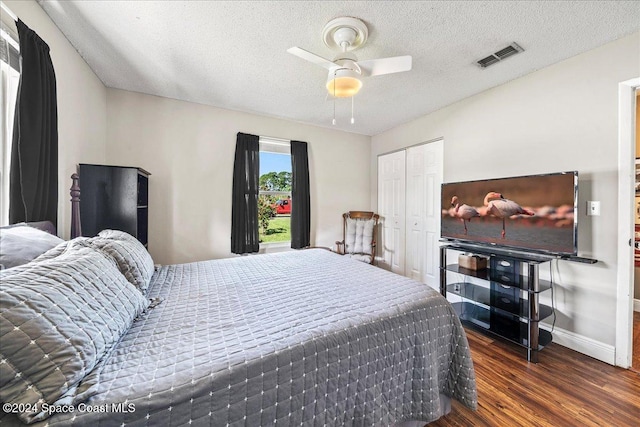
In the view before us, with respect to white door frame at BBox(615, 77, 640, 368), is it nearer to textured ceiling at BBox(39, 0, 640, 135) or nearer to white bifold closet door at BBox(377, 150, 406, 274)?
textured ceiling at BBox(39, 0, 640, 135)

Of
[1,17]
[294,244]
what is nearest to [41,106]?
[1,17]

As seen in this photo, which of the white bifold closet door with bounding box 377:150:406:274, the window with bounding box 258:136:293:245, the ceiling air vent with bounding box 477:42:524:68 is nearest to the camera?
the ceiling air vent with bounding box 477:42:524:68

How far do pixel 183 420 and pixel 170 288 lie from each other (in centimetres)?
103

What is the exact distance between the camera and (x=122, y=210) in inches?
92.2

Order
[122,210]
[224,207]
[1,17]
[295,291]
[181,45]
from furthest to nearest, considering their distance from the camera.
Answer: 1. [224,207]
2. [122,210]
3. [181,45]
4. [295,291]
5. [1,17]

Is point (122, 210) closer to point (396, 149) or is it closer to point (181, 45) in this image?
point (181, 45)

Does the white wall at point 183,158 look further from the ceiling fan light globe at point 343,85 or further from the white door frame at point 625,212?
the white door frame at point 625,212

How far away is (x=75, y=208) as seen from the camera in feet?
7.00

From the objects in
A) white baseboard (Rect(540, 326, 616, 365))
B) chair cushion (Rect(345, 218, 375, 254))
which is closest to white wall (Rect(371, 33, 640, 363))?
white baseboard (Rect(540, 326, 616, 365))

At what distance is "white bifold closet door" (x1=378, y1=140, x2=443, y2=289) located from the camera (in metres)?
3.51

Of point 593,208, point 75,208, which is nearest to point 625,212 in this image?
point 593,208

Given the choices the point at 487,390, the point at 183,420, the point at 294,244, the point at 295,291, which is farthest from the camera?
the point at 294,244

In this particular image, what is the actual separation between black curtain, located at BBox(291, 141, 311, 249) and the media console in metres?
1.96

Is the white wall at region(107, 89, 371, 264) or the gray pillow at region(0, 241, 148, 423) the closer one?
the gray pillow at region(0, 241, 148, 423)
